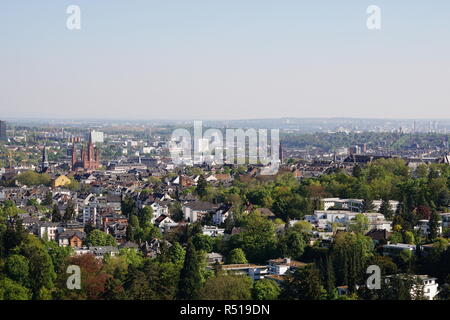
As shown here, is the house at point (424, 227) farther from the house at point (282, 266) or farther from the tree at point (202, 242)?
the tree at point (202, 242)

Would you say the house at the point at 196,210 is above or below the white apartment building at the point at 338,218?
below

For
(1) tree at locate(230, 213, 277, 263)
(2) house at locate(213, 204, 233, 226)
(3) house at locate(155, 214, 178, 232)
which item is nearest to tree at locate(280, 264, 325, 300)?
(1) tree at locate(230, 213, 277, 263)

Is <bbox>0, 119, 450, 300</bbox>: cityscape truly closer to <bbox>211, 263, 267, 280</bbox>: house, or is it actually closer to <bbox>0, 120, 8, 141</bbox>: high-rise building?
<bbox>211, 263, 267, 280</bbox>: house

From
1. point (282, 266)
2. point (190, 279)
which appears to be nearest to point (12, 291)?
point (190, 279)

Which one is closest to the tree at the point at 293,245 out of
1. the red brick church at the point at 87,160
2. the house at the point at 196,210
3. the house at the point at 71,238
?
the house at the point at 71,238
